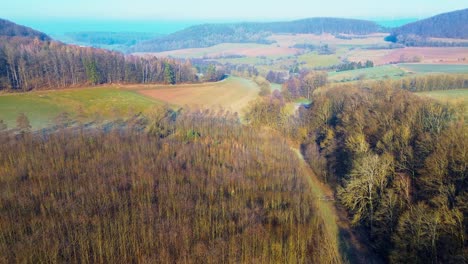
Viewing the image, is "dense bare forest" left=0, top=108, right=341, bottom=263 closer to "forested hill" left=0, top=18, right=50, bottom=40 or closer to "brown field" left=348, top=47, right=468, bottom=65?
"brown field" left=348, top=47, right=468, bottom=65

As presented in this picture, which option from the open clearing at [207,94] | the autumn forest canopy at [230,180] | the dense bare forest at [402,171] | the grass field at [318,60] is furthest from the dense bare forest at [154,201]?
the grass field at [318,60]

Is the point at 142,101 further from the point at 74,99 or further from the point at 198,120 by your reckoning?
the point at 198,120

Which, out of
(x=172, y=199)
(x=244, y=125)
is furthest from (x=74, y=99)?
(x=172, y=199)

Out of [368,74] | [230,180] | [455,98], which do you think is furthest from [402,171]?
[368,74]

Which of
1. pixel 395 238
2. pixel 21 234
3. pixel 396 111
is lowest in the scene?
pixel 395 238

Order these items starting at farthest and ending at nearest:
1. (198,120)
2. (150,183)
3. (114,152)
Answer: (198,120), (114,152), (150,183)

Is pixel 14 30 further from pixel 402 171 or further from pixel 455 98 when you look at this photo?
pixel 402 171

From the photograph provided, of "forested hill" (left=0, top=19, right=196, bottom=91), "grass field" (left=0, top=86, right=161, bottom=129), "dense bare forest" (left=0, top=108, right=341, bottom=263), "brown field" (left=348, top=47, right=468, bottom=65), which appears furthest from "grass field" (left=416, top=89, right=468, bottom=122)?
"brown field" (left=348, top=47, right=468, bottom=65)

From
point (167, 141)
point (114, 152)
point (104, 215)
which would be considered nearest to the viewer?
point (104, 215)
